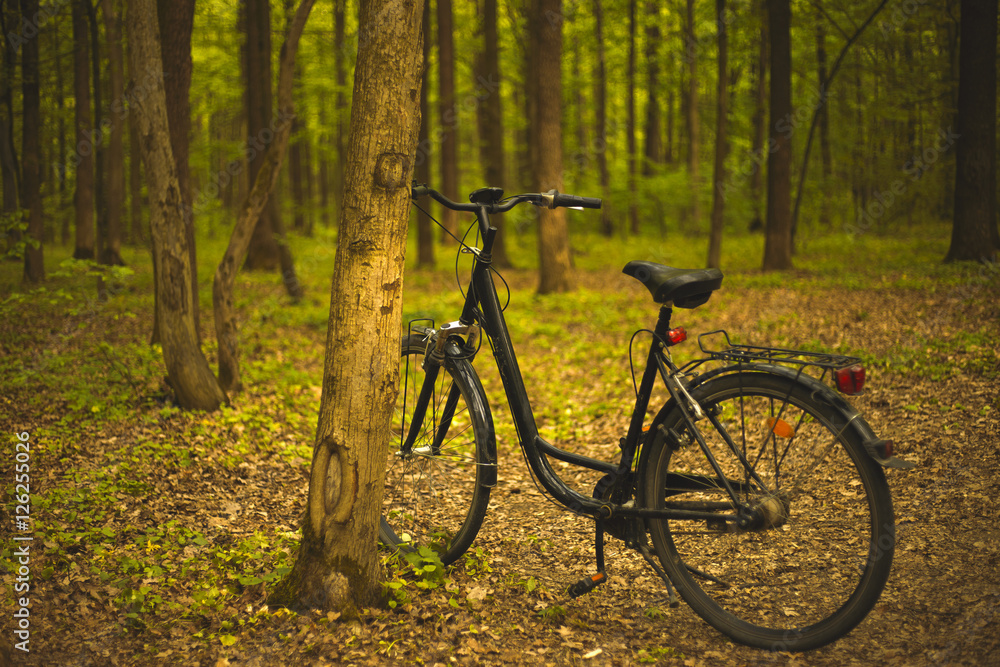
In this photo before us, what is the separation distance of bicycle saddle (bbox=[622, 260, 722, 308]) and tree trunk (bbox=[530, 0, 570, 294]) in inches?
308

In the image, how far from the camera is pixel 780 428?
238 centimetres

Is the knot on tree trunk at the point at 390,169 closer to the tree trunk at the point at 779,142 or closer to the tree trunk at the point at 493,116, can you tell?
the tree trunk at the point at 779,142

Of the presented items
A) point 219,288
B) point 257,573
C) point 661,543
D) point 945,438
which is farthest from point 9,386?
point 945,438

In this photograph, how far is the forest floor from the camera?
7.87 ft

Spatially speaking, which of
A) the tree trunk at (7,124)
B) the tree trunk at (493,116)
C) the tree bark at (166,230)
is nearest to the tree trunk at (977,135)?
the tree trunk at (493,116)

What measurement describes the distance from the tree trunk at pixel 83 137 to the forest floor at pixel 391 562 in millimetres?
6253

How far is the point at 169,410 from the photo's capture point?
15.8 ft

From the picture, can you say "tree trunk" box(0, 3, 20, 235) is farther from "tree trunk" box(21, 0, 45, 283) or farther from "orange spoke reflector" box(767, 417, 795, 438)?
"orange spoke reflector" box(767, 417, 795, 438)

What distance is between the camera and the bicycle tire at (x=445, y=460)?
291cm

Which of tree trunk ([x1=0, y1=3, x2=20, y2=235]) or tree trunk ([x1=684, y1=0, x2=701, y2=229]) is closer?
tree trunk ([x1=0, y1=3, x2=20, y2=235])

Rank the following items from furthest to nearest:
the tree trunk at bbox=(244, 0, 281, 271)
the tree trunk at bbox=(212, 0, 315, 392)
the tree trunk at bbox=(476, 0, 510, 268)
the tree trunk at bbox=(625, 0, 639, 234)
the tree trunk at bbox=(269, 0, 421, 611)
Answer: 1. the tree trunk at bbox=(625, 0, 639, 234)
2. the tree trunk at bbox=(476, 0, 510, 268)
3. the tree trunk at bbox=(244, 0, 281, 271)
4. the tree trunk at bbox=(212, 0, 315, 392)
5. the tree trunk at bbox=(269, 0, 421, 611)

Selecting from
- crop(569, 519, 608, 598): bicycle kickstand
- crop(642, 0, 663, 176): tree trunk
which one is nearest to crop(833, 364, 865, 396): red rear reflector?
crop(569, 519, 608, 598): bicycle kickstand

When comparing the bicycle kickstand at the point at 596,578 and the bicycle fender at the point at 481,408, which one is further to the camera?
the bicycle fender at the point at 481,408

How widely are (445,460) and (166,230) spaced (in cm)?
298
